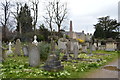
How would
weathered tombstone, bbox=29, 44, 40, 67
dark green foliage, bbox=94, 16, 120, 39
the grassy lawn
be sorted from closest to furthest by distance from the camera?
the grassy lawn, weathered tombstone, bbox=29, 44, 40, 67, dark green foliage, bbox=94, 16, 120, 39

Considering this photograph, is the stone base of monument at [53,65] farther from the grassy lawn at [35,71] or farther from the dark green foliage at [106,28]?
the dark green foliage at [106,28]

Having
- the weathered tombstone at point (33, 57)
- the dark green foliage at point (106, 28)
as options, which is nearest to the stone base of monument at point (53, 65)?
the weathered tombstone at point (33, 57)

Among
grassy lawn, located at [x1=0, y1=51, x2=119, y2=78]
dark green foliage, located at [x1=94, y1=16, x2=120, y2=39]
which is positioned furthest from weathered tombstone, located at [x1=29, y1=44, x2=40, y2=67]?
dark green foliage, located at [x1=94, y1=16, x2=120, y2=39]

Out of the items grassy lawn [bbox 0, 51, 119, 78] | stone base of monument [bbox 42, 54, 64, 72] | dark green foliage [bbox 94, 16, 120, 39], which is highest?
dark green foliage [bbox 94, 16, 120, 39]

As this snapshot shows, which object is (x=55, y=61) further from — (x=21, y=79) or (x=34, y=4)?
(x=34, y=4)

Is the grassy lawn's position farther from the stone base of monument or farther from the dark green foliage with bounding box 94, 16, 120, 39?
the dark green foliage with bounding box 94, 16, 120, 39

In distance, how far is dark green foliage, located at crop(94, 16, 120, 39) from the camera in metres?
44.7

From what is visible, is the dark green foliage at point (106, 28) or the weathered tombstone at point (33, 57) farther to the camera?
the dark green foliage at point (106, 28)

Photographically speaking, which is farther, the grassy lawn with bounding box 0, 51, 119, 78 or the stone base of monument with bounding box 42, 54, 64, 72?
the stone base of monument with bounding box 42, 54, 64, 72

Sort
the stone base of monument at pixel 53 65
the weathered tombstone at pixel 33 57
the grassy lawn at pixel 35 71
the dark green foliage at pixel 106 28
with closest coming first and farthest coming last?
the grassy lawn at pixel 35 71 → the stone base of monument at pixel 53 65 → the weathered tombstone at pixel 33 57 → the dark green foliage at pixel 106 28

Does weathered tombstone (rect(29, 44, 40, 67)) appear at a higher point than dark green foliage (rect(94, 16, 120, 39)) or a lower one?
lower

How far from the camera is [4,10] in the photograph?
37.0 m

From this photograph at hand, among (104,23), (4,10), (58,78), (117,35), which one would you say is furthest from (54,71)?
(104,23)

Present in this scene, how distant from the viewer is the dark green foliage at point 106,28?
147 ft
